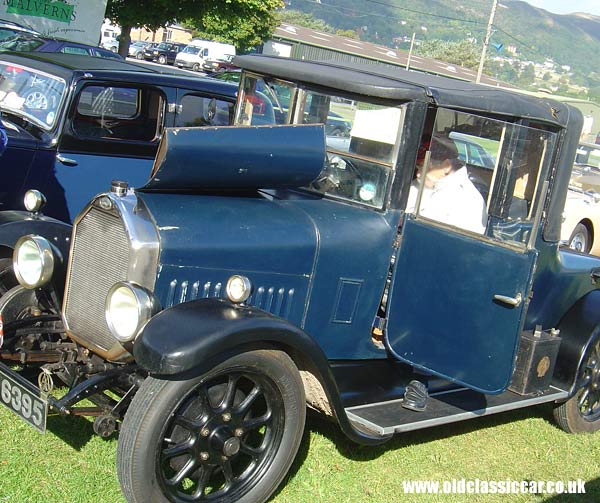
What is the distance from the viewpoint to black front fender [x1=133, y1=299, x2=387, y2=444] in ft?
9.75

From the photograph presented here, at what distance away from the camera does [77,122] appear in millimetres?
6617

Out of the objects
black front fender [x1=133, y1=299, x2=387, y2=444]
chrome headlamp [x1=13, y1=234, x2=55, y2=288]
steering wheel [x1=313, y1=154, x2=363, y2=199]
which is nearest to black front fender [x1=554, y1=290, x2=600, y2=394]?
steering wheel [x1=313, y1=154, x2=363, y2=199]

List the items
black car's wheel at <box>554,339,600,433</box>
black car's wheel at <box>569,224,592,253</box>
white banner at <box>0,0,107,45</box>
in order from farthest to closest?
white banner at <box>0,0,107,45</box>, black car's wheel at <box>569,224,592,253</box>, black car's wheel at <box>554,339,600,433</box>

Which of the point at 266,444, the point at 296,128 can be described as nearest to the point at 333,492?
the point at 266,444

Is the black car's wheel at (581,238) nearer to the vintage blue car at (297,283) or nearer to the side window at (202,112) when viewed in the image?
the side window at (202,112)

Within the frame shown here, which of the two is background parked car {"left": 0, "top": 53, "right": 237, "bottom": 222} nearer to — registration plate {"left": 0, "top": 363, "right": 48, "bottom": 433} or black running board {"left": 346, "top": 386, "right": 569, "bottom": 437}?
registration plate {"left": 0, "top": 363, "right": 48, "bottom": 433}

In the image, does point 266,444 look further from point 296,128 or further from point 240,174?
point 296,128

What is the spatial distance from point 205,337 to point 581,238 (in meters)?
10.3

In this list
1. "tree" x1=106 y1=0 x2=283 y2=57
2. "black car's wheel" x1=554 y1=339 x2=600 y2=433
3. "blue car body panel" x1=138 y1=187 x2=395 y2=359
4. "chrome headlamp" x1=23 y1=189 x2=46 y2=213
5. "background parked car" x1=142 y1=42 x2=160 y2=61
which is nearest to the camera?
"blue car body panel" x1=138 y1=187 x2=395 y2=359

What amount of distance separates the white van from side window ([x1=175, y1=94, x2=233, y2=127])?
3242cm

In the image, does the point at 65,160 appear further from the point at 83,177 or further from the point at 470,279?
the point at 470,279

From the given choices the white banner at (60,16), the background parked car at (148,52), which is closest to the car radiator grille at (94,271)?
the white banner at (60,16)

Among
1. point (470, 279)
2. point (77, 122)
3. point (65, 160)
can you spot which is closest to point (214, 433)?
point (470, 279)

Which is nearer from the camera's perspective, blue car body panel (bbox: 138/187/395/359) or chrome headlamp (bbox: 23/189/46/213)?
blue car body panel (bbox: 138/187/395/359)
